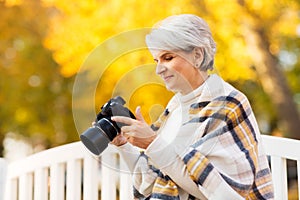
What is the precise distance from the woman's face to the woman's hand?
108 millimetres

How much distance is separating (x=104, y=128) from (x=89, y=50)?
3.28 m

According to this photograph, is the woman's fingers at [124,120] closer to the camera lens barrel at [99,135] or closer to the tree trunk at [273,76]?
the camera lens barrel at [99,135]

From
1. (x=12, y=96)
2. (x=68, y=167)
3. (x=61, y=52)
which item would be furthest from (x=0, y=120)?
(x=68, y=167)

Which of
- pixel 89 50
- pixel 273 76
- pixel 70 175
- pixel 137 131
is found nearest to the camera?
pixel 137 131

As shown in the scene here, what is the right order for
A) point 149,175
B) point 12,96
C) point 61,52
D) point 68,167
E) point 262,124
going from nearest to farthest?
point 149,175 < point 68,167 < point 61,52 < point 12,96 < point 262,124

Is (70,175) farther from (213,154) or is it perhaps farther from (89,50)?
(89,50)

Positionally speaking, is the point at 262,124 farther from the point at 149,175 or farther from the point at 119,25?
the point at 149,175

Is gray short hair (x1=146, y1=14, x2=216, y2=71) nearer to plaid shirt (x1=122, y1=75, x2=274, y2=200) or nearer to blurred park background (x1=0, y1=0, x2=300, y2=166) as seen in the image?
plaid shirt (x1=122, y1=75, x2=274, y2=200)

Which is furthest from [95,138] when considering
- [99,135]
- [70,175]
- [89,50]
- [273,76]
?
[273,76]

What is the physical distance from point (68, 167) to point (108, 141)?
0.72m

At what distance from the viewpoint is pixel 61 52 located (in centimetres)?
471

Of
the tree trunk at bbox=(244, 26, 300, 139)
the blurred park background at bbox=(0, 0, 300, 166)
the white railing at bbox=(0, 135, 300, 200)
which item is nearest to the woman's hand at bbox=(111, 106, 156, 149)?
the white railing at bbox=(0, 135, 300, 200)

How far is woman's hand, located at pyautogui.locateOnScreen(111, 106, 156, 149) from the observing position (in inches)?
45.5

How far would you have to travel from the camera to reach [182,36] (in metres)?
1.22
